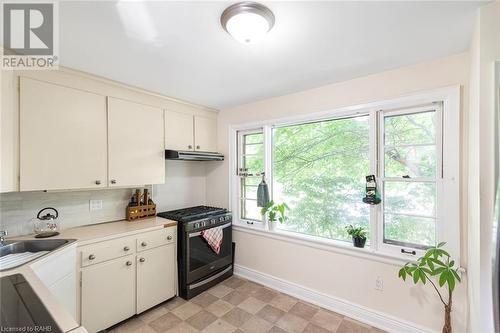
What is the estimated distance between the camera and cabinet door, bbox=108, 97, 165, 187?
7.49 ft

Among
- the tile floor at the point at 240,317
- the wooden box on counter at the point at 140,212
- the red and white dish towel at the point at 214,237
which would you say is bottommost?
the tile floor at the point at 240,317

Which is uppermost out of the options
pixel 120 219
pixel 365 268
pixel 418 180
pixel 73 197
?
pixel 418 180

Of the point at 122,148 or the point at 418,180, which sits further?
the point at 122,148

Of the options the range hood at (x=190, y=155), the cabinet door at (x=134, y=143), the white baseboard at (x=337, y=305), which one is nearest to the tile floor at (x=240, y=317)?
the white baseboard at (x=337, y=305)

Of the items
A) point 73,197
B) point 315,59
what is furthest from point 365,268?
point 73,197

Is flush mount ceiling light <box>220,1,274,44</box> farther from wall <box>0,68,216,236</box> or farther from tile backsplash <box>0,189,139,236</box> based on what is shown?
tile backsplash <box>0,189,139,236</box>

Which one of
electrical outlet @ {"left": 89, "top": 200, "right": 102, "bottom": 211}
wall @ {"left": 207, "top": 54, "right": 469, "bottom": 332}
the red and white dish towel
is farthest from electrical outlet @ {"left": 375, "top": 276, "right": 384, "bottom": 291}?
electrical outlet @ {"left": 89, "top": 200, "right": 102, "bottom": 211}

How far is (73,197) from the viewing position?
2285 millimetres

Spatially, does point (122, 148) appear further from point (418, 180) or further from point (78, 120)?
point (418, 180)

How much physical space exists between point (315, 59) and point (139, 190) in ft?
7.80

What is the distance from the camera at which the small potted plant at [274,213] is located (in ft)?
9.17

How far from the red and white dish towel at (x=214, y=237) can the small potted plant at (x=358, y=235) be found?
4.96 feet

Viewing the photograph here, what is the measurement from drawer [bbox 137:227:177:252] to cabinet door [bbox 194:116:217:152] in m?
1.17

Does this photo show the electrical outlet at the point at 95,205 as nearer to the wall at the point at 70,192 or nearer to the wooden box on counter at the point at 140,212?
the wall at the point at 70,192
